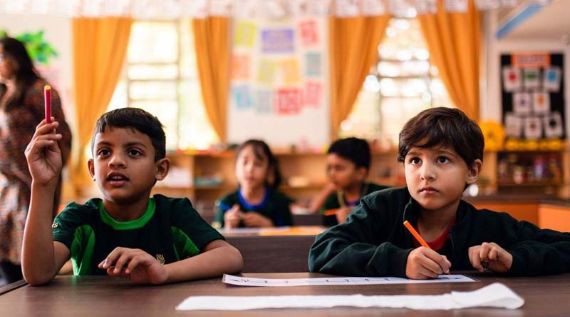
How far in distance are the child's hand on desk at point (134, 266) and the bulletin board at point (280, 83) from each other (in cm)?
685

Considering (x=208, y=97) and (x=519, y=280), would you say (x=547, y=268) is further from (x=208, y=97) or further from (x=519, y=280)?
(x=208, y=97)

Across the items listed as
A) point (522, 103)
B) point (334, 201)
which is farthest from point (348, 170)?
point (522, 103)

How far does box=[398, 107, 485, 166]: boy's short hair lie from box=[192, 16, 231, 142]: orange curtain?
6665mm

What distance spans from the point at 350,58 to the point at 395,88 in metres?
0.71

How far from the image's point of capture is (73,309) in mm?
942

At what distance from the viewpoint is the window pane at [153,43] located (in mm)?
8344

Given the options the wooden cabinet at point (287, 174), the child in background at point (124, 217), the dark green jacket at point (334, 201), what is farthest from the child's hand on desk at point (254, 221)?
the wooden cabinet at point (287, 174)

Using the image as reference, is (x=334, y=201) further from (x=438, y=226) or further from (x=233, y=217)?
(x=438, y=226)

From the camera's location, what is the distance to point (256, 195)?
327 centimetres

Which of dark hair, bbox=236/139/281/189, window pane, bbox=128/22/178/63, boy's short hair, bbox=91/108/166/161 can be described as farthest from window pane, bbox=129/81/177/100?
boy's short hair, bbox=91/108/166/161

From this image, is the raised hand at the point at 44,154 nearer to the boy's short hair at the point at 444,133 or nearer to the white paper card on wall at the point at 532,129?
the boy's short hair at the point at 444,133

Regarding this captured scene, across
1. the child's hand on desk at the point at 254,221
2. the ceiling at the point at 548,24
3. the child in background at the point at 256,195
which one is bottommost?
the child's hand on desk at the point at 254,221

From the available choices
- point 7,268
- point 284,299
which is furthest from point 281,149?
point 284,299

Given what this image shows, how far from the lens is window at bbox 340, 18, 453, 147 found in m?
8.28
